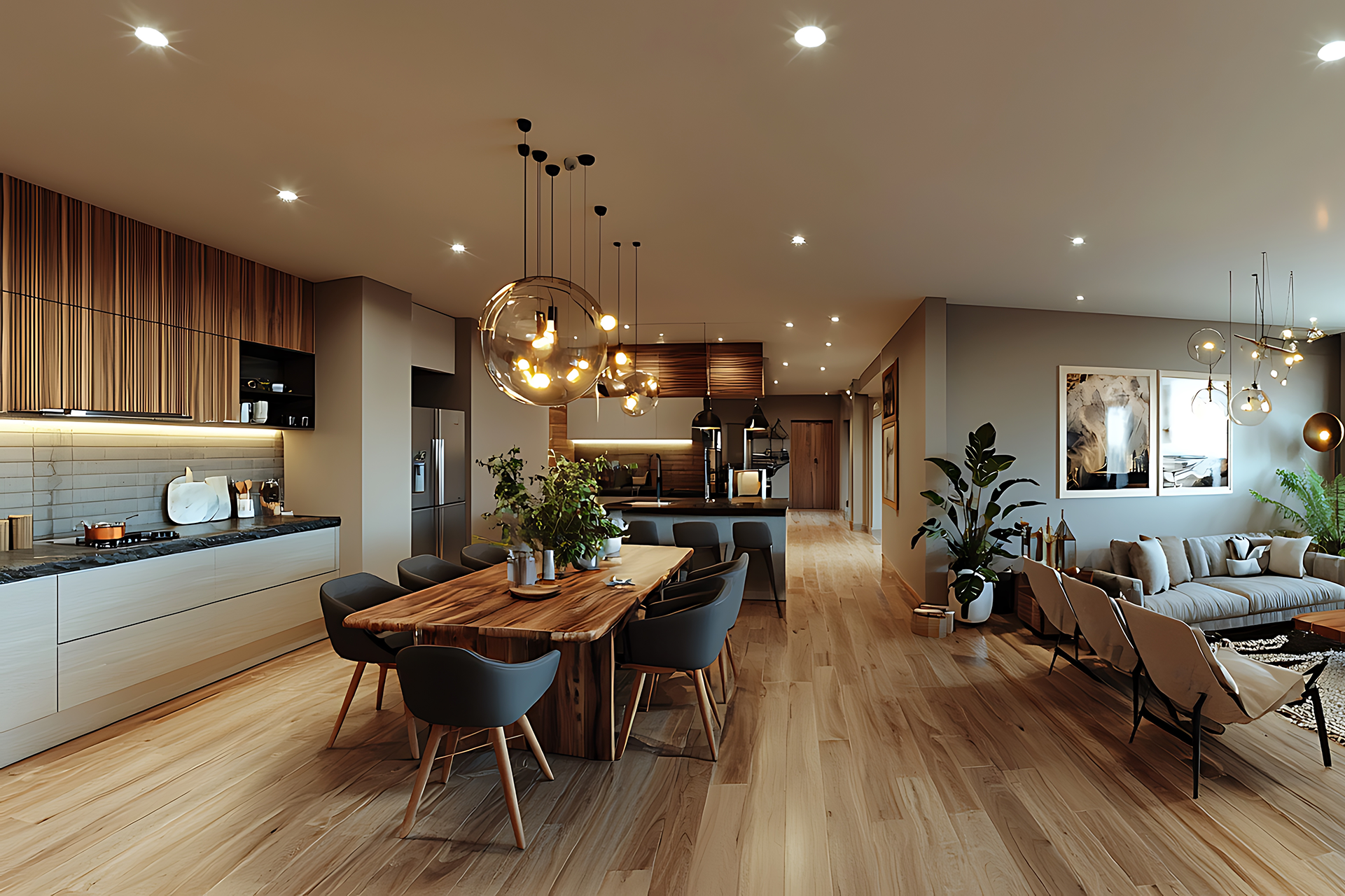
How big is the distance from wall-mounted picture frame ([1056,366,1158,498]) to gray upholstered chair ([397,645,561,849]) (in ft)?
19.8

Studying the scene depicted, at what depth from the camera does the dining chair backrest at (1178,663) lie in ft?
9.28

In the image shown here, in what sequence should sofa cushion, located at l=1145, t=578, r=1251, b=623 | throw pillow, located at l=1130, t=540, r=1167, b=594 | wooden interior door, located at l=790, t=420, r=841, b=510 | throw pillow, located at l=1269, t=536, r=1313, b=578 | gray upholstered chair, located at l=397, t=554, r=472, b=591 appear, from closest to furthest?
gray upholstered chair, located at l=397, t=554, r=472, b=591 < sofa cushion, located at l=1145, t=578, r=1251, b=623 < throw pillow, located at l=1130, t=540, r=1167, b=594 < throw pillow, located at l=1269, t=536, r=1313, b=578 < wooden interior door, located at l=790, t=420, r=841, b=510

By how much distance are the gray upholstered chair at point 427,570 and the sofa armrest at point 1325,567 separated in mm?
6928

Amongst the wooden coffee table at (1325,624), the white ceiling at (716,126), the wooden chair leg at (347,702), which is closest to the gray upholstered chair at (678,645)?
the wooden chair leg at (347,702)

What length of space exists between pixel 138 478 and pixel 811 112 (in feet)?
15.3

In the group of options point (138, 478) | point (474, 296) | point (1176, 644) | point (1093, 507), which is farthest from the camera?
point (1093, 507)

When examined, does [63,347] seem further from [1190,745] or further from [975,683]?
[1190,745]

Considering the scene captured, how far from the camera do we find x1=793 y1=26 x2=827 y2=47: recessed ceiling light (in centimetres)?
221

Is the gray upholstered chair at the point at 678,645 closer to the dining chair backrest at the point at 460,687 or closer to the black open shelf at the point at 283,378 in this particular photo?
the dining chair backrest at the point at 460,687

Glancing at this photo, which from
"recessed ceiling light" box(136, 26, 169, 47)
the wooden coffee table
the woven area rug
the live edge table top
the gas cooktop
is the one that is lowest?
the woven area rug

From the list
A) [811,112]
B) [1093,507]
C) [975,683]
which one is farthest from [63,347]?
[1093,507]

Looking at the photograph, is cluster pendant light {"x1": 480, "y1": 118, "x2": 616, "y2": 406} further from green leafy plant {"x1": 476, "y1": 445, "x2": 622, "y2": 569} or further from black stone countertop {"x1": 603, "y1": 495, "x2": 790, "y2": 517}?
black stone countertop {"x1": 603, "y1": 495, "x2": 790, "y2": 517}

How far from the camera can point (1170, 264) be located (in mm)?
4918

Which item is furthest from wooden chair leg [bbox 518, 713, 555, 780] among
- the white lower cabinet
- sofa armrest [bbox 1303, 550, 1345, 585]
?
sofa armrest [bbox 1303, 550, 1345, 585]
